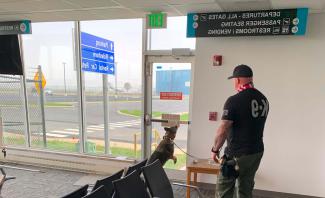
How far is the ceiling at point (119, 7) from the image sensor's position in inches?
109

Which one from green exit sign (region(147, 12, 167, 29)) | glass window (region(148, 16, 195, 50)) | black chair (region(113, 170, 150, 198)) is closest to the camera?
black chair (region(113, 170, 150, 198))

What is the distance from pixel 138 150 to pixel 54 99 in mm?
1895

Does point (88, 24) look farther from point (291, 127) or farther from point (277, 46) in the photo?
point (291, 127)

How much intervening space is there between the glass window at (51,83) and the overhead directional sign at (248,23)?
2.17 metres

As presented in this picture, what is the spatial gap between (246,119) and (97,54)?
2735 mm

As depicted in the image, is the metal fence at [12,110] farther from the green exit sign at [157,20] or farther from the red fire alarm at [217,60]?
the red fire alarm at [217,60]

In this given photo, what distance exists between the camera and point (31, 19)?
4.05m

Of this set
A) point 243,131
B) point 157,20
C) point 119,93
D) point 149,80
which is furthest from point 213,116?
point 119,93

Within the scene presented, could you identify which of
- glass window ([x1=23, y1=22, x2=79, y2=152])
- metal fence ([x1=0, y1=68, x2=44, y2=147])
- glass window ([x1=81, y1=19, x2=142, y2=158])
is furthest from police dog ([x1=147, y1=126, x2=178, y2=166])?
metal fence ([x1=0, y1=68, x2=44, y2=147])

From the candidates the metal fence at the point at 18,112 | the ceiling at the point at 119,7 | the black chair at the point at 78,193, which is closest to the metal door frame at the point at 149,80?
the ceiling at the point at 119,7

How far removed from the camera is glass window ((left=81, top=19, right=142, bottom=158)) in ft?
12.8

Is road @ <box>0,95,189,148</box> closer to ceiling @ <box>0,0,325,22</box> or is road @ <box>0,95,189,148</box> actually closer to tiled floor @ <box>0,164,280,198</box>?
tiled floor @ <box>0,164,280,198</box>

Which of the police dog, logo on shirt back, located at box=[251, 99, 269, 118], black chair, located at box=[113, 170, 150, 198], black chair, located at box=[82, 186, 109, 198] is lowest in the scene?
the police dog

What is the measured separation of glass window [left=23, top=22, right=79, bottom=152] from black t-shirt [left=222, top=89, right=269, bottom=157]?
2.90 metres
